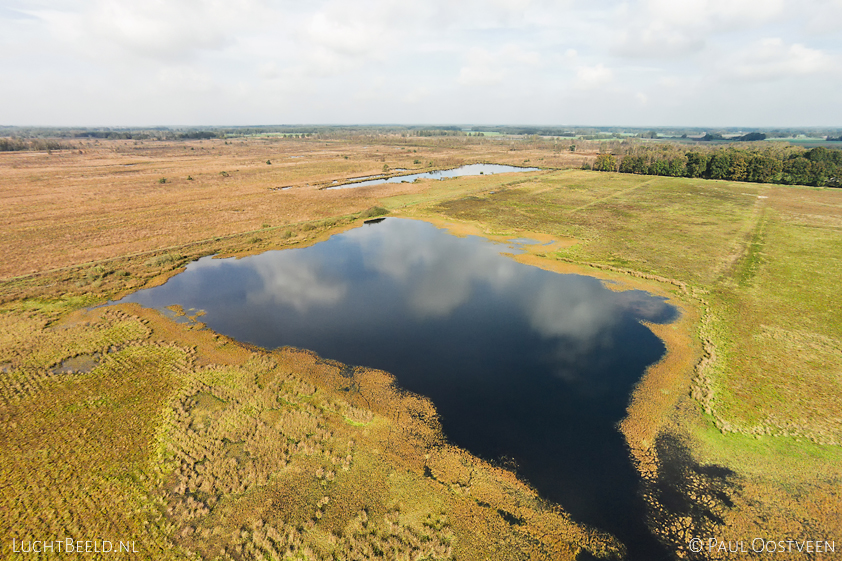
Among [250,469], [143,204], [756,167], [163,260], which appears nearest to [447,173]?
[143,204]

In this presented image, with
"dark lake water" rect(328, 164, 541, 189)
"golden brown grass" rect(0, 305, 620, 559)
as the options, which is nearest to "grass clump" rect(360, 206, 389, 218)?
"dark lake water" rect(328, 164, 541, 189)

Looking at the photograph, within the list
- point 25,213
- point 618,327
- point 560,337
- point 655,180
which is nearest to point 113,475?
point 560,337

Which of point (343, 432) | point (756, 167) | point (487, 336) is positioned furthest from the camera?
point (756, 167)

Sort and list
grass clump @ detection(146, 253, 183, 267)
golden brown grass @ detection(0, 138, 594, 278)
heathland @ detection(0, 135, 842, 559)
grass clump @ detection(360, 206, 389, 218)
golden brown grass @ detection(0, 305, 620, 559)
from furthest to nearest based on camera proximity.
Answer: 1. grass clump @ detection(360, 206, 389, 218)
2. golden brown grass @ detection(0, 138, 594, 278)
3. grass clump @ detection(146, 253, 183, 267)
4. heathland @ detection(0, 135, 842, 559)
5. golden brown grass @ detection(0, 305, 620, 559)

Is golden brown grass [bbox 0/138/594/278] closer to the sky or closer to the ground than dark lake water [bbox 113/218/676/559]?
closer to the sky

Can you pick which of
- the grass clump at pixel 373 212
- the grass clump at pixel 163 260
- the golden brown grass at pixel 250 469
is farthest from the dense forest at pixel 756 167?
the grass clump at pixel 163 260

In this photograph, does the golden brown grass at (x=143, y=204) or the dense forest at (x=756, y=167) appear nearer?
the golden brown grass at (x=143, y=204)

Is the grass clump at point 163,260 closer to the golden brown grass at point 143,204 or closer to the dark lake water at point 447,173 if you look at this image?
the golden brown grass at point 143,204

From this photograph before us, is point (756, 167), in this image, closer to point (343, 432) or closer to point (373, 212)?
point (373, 212)

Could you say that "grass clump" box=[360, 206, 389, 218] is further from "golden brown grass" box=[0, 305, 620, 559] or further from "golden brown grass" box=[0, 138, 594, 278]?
"golden brown grass" box=[0, 305, 620, 559]
